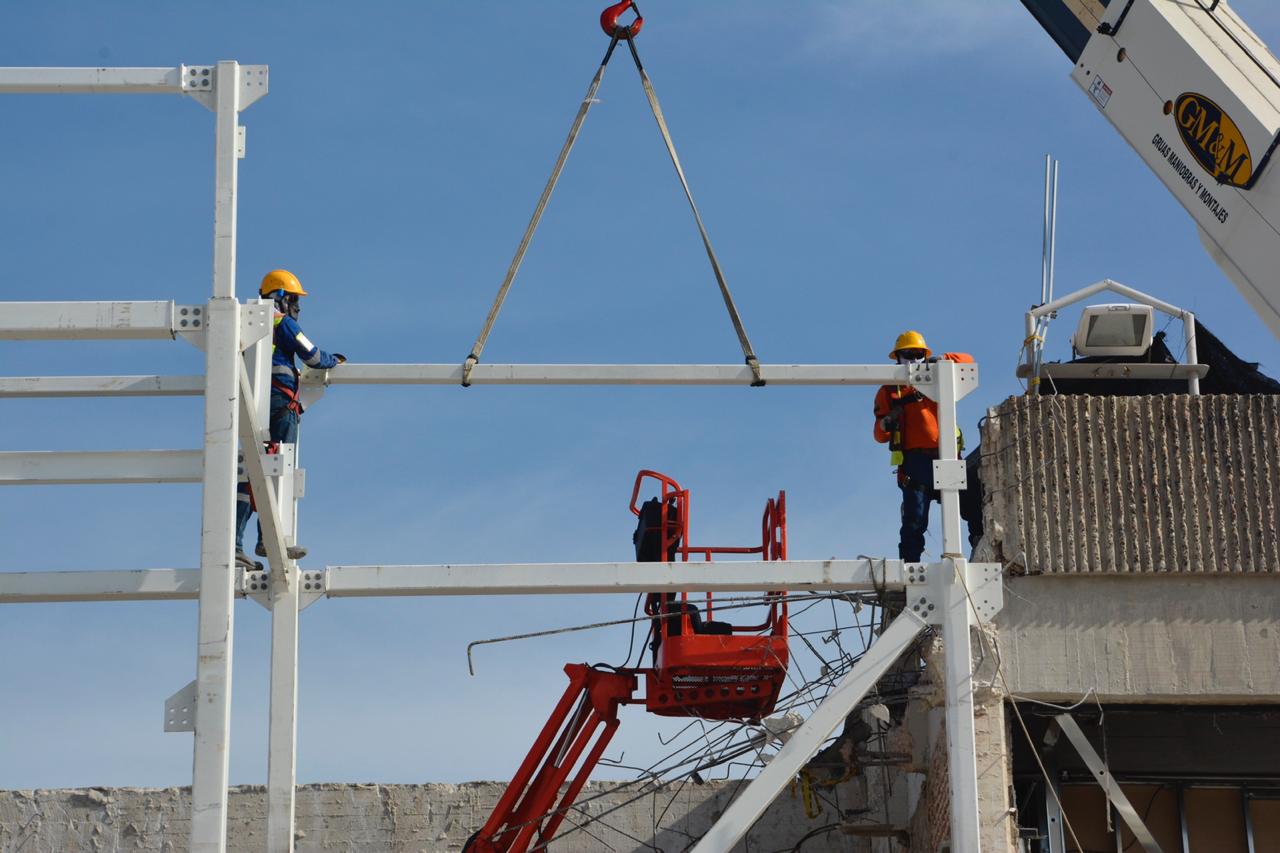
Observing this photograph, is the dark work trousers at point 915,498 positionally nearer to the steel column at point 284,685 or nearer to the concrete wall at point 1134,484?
the concrete wall at point 1134,484

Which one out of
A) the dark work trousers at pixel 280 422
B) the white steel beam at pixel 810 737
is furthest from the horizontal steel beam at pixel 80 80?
the white steel beam at pixel 810 737

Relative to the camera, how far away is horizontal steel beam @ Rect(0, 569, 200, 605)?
1038cm

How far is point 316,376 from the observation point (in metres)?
11.4

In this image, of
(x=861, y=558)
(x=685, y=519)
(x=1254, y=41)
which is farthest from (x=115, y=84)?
(x=1254, y=41)

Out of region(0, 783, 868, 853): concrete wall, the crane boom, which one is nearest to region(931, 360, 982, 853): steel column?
the crane boom

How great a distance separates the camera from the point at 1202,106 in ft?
36.4

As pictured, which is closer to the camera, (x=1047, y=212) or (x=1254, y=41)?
(x=1254, y=41)

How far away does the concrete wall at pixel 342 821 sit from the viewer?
1332 cm

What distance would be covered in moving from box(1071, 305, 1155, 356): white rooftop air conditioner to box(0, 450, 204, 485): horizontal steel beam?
20.6ft

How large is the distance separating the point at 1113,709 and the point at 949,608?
207cm

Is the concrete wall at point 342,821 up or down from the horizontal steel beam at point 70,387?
down

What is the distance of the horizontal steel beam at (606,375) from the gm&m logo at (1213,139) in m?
2.32

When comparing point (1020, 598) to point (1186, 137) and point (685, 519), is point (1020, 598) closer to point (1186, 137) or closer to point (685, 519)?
point (685, 519)

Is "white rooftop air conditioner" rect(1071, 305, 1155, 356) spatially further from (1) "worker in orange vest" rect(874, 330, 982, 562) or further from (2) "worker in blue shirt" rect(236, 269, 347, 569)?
(2) "worker in blue shirt" rect(236, 269, 347, 569)
